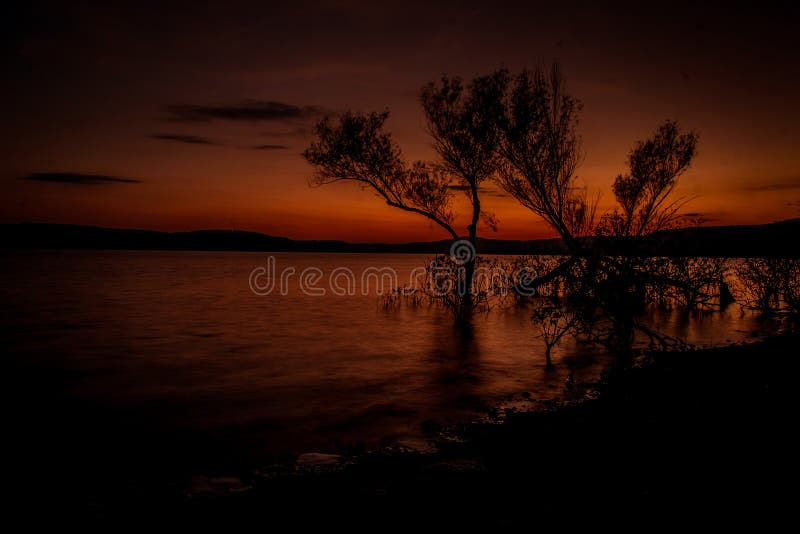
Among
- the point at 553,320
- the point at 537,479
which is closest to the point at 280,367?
the point at 553,320

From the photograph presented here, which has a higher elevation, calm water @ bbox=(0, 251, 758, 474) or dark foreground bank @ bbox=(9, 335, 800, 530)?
dark foreground bank @ bbox=(9, 335, 800, 530)

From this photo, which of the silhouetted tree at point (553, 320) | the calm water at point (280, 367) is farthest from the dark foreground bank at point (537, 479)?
the silhouetted tree at point (553, 320)

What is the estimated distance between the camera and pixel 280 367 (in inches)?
700

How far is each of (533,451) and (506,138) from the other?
546 inches

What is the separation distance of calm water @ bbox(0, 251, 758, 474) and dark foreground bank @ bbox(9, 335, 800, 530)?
243 centimetres

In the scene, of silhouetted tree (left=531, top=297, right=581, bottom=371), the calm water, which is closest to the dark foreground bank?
the calm water

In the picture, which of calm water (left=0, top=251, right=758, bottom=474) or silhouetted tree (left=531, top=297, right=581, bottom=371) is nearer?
calm water (left=0, top=251, right=758, bottom=474)

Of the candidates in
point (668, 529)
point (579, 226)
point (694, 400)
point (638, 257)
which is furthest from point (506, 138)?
point (668, 529)

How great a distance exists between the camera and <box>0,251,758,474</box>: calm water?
37.7 feet

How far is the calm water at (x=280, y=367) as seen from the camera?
37.7ft

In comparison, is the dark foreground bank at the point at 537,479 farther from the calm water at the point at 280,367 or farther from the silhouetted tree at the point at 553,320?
the silhouetted tree at the point at 553,320

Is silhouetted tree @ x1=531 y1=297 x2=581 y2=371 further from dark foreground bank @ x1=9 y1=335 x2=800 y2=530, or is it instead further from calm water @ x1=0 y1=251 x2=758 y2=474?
dark foreground bank @ x1=9 y1=335 x2=800 y2=530

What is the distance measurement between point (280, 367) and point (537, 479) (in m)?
13.2

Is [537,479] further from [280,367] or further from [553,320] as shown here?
[280,367]
